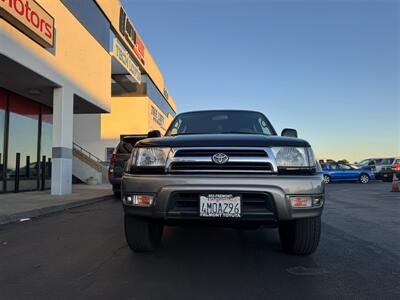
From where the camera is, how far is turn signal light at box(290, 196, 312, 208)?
3602 millimetres

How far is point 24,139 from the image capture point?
47.5 feet

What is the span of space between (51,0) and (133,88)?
55.3 ft

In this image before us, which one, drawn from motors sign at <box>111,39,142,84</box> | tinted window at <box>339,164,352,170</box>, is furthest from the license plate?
tinted window at <box>339,164,352,170</box>

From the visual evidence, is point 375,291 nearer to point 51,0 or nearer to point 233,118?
point 233,118

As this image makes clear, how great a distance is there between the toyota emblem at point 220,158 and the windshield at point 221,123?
1.50 metres

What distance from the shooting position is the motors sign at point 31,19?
892 cm

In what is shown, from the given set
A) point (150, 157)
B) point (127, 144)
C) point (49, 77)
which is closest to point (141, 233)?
point (150, 157)

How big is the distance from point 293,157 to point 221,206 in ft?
2.92

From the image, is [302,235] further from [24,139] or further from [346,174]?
[346,174]

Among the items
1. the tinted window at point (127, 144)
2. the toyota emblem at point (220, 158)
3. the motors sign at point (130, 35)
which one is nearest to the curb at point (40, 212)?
the tinted window at point (127, 144)

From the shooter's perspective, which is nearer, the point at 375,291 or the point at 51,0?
the point at 375,291

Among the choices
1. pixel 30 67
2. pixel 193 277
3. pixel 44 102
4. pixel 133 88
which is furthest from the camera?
pixel 133 88

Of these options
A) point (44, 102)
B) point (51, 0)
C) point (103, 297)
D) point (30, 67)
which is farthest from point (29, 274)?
A: point (44, 102)

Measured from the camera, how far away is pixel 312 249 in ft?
13.8
